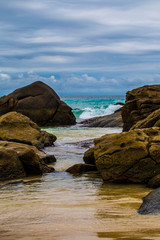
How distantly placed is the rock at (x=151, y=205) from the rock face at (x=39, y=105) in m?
19.9

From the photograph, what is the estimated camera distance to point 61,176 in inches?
296

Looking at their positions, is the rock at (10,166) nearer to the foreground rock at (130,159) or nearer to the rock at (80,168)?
the rock at (80,168)

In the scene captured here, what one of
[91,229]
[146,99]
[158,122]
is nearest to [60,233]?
[91,229]

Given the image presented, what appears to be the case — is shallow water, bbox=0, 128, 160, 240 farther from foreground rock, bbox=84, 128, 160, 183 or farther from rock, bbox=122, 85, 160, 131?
rock, bbox=122, 85, 160, 131

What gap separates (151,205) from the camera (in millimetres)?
4406

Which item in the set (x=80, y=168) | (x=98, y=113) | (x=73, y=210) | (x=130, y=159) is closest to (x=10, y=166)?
(x=80, y=168)

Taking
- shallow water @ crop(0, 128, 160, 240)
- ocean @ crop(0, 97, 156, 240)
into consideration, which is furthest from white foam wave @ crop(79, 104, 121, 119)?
shallow water @ crop(0, 128, 160, 240)

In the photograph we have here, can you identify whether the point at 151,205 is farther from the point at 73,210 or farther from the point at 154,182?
A: the point at 154,182

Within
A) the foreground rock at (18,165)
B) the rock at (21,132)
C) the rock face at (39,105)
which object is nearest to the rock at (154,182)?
the foreground rock at (18,165)

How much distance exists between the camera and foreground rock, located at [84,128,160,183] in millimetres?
6340

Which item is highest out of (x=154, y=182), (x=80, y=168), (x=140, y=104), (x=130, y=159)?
(x=140, y=104)

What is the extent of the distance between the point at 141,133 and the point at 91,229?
3689 mm

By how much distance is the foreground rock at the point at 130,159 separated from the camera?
6.34m

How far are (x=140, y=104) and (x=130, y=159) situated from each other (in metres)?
8.04
